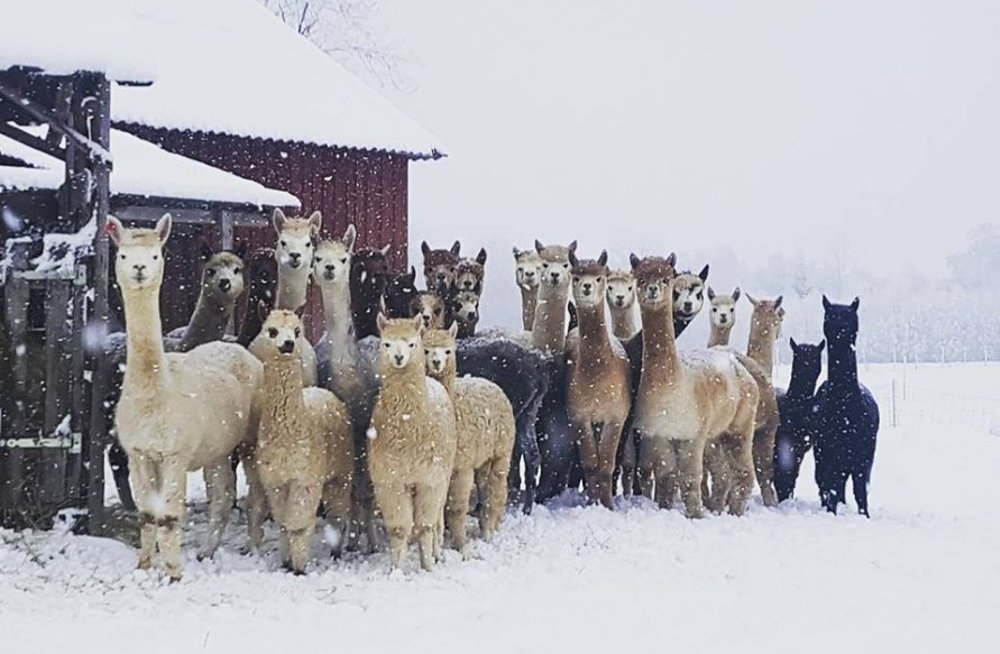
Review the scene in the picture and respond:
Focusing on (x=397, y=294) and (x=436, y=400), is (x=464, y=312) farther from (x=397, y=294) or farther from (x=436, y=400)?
(x=436, y=400)

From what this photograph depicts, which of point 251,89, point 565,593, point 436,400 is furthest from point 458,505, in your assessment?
point 251,89

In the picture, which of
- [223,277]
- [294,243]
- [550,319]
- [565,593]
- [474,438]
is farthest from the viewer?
[550,319]

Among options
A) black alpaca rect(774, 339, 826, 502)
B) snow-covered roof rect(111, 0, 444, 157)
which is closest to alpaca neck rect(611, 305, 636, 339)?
black alpaca rect(774, 339, 826, 502)

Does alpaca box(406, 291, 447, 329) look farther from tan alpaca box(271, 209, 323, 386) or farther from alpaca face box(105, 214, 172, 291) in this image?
alpaca face box(105, 214, 172, 291)

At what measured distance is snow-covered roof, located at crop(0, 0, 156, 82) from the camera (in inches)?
275

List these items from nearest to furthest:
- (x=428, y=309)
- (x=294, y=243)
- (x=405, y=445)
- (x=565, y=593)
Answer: (x=565, y=593) → (x=405, y=445) → (x=294, y=243) → (x=428, y=309)

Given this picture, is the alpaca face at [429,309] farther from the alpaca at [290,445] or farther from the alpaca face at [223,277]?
the alpaca at [290,445]

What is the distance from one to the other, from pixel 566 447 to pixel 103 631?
15.5 feet

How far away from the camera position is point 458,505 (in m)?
7.69

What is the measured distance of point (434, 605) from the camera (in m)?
6.32

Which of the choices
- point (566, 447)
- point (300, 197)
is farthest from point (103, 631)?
point (300, 197)

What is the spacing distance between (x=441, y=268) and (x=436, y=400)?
253 centimetres

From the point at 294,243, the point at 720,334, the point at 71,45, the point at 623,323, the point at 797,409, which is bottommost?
the point at 797,409

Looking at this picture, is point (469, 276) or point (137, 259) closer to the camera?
point (137, 259)
